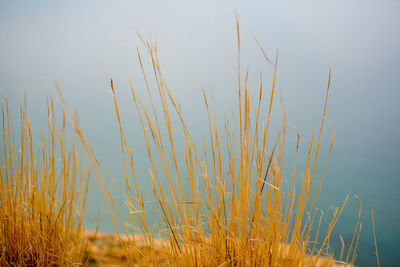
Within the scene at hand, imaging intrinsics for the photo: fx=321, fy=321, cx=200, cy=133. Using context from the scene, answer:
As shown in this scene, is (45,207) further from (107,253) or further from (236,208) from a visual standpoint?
(236,208)

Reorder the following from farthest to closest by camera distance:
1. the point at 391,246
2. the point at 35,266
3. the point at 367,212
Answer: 1. the point at 367,212
2. the point at 391,246
3. the point at 35,266

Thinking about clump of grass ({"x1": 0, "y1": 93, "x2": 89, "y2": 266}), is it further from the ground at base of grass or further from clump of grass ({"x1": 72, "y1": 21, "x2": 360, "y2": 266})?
clump of grass ({"x1": 72, "y1": 21, "x2": 360, "y2": 266})

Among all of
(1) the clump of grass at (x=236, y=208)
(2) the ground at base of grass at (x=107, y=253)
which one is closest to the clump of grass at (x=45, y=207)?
(2) the ground at base of grass at (x=107, y=253)

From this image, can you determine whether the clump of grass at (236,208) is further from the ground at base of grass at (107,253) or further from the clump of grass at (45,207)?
the ground at base of grass at (107,253)

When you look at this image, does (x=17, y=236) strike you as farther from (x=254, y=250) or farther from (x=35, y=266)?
(x=254, y=250)

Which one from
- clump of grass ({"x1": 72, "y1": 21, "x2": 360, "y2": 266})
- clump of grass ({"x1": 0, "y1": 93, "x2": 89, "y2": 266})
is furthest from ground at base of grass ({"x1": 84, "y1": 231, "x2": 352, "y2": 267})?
clump of grass ({"x1": 72, "y1": 21, "x2": 360, "y2": 266})

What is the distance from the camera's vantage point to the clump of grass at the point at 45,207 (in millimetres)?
1319

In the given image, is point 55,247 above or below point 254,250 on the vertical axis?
below

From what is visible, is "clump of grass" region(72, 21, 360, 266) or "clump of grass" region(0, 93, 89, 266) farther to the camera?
"clump of grass" region(0, 93, 89, 266)

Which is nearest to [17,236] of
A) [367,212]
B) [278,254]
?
[278,254]

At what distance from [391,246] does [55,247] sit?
2028mm

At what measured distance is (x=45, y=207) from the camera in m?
1.36

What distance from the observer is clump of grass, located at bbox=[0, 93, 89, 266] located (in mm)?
1319

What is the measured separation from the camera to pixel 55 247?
52.5 inches
